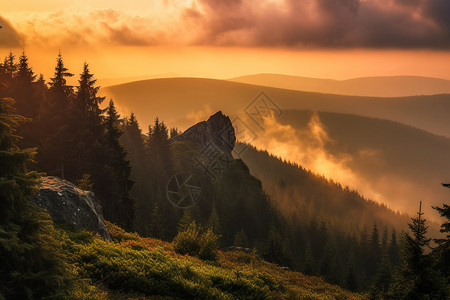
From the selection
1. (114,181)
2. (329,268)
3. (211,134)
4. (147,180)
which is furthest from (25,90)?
(211,134)

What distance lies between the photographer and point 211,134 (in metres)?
114

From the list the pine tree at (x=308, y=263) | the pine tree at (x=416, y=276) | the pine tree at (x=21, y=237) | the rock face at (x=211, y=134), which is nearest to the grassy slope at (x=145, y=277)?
the pine tree at (x=21, y=237)

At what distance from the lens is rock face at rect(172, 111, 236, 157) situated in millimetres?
111312

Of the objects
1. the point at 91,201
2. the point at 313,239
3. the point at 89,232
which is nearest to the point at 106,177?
the point at 91,201

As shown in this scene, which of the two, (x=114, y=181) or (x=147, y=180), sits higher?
(x=147, y=180)

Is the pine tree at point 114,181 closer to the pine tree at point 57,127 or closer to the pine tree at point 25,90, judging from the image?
the pine tree at point 57,127

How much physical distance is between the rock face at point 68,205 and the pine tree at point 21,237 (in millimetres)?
7620

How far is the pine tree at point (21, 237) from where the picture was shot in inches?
344

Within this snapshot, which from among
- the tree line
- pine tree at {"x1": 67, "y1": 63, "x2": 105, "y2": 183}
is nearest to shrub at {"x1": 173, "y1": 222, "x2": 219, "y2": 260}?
the tree line

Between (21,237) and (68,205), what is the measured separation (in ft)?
28.4

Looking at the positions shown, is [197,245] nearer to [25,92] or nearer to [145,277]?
[145,277]

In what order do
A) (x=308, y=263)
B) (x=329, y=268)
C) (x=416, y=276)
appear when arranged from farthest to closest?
(x=329, y=268) < (x=308, y=263) < (x=416, y=276)

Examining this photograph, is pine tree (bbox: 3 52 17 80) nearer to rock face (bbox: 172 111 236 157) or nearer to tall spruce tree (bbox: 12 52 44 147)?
tall spruce tree (bbox: 12 52 44 147)

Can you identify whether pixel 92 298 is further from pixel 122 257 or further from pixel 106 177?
pixel 106 177
